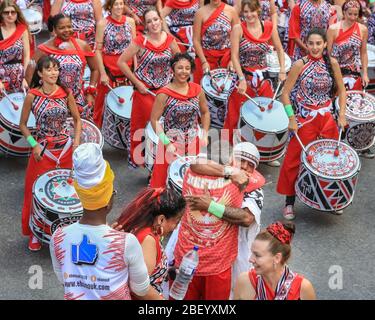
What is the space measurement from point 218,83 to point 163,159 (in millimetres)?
1997

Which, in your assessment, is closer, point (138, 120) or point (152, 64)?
point (152, 64)

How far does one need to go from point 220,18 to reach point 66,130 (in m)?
2.66

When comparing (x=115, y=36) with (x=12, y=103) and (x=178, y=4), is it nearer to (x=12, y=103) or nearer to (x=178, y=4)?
(x=178, y=4)

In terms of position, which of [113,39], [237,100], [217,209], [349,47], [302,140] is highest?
[217,209]

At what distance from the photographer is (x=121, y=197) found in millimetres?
8133

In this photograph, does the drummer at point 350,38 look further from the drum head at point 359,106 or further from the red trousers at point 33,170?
the red trousers at point 33,170

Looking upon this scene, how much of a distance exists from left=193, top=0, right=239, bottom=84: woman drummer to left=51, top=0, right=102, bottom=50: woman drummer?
1145 mm

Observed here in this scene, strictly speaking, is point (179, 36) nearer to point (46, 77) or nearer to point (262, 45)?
point (262, 45)

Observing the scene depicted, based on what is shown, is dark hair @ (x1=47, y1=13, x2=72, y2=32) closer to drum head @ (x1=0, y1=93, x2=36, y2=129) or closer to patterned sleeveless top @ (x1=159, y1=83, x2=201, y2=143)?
drum head @ (x1=0, y1=93, x2=36, y2=129)

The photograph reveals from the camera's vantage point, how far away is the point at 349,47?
8.90m

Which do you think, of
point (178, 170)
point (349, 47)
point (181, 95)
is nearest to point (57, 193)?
point (178, 170)

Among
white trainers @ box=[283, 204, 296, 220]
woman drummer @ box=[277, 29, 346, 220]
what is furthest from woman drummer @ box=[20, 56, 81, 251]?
white trainers @ box=[283, 204, 296, 220]
